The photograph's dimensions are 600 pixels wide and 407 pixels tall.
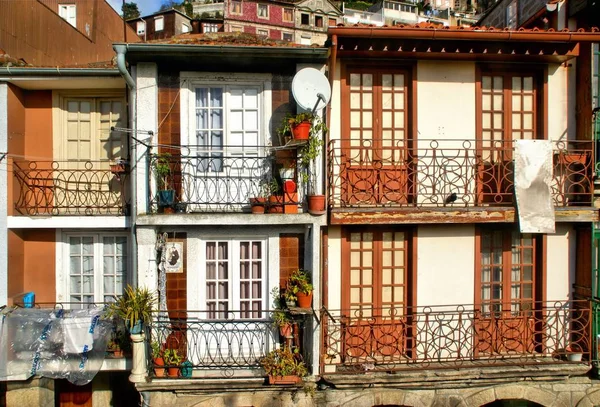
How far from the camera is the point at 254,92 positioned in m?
9.16

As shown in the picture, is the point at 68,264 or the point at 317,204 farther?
the point at 68,264

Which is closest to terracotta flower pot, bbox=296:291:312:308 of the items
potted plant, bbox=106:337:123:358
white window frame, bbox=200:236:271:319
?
white window frame, bbox=200:236:271:319

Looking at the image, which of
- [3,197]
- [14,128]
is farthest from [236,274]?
[14,128]

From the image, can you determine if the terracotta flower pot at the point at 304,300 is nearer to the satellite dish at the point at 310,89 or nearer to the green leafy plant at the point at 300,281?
the green leafy plant at the point at 300,281

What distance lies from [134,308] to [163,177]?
7.70ft

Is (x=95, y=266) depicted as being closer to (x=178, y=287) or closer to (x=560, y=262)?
(x=178, y=287)

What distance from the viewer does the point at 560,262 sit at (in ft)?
32.1

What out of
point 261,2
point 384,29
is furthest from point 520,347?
point 261,2

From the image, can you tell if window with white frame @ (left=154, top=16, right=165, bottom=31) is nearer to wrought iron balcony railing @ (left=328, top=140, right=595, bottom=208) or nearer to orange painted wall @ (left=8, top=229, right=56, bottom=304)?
orange painted wall @ (left=8, top=229, right=56, bottom=304)

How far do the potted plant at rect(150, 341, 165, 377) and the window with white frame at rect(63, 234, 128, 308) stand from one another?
2085mm

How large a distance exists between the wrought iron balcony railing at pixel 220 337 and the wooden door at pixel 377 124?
2.87 m

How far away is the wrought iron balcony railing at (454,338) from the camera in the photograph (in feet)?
29.2

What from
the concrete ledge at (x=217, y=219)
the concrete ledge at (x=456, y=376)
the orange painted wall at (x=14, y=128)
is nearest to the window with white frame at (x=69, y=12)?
the orange painted wall at (x=14, y=128)

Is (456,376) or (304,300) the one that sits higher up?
(304,300)
